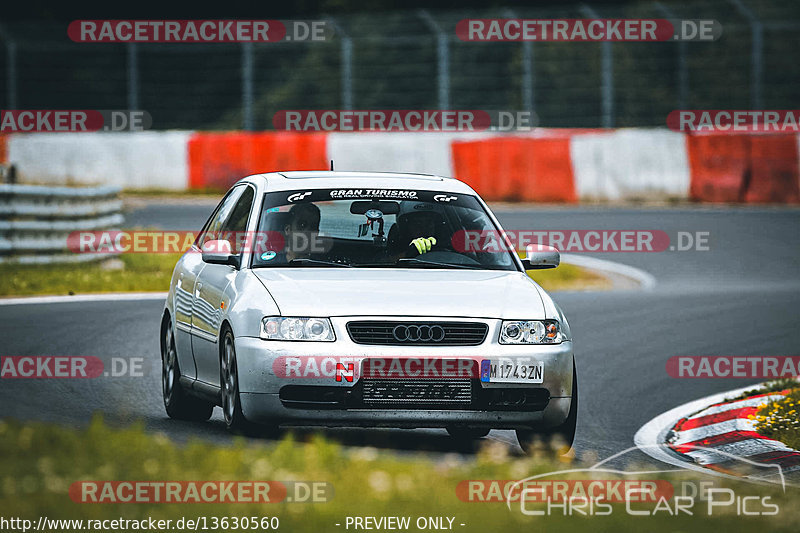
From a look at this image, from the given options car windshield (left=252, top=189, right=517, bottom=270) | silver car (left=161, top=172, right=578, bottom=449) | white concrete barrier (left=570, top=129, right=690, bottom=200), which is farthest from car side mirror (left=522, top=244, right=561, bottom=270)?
white concrete barrier (left=570, top=129, right=690, bottom=200)

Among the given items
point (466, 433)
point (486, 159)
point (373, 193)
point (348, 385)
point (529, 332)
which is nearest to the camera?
point (348, 385)

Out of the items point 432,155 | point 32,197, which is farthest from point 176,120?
point 32,197

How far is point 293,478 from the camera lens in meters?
6.66

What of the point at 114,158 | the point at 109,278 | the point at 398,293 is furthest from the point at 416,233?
the point at 114,158

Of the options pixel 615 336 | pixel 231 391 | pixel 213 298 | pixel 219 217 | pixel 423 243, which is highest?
pixel 219 217

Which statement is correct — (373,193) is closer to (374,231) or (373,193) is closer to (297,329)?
(374,231)

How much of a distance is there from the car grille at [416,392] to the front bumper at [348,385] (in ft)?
0.10

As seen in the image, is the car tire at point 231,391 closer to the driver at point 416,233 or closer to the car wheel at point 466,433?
the driver at point 416,233

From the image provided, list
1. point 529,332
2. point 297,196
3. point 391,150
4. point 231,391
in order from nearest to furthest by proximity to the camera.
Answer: point 529,332, point 231,391, point 297,196, point 391,150

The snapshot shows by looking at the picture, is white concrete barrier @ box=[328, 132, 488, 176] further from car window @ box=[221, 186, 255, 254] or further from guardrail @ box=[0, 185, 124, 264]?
car window @ box=[221, 186, 255, 254]

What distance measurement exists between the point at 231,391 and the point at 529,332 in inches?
64.4

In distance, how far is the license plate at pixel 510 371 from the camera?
8.65 metres

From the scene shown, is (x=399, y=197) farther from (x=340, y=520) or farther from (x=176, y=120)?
(x=176, y=120)

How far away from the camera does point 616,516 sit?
20.4 feet
